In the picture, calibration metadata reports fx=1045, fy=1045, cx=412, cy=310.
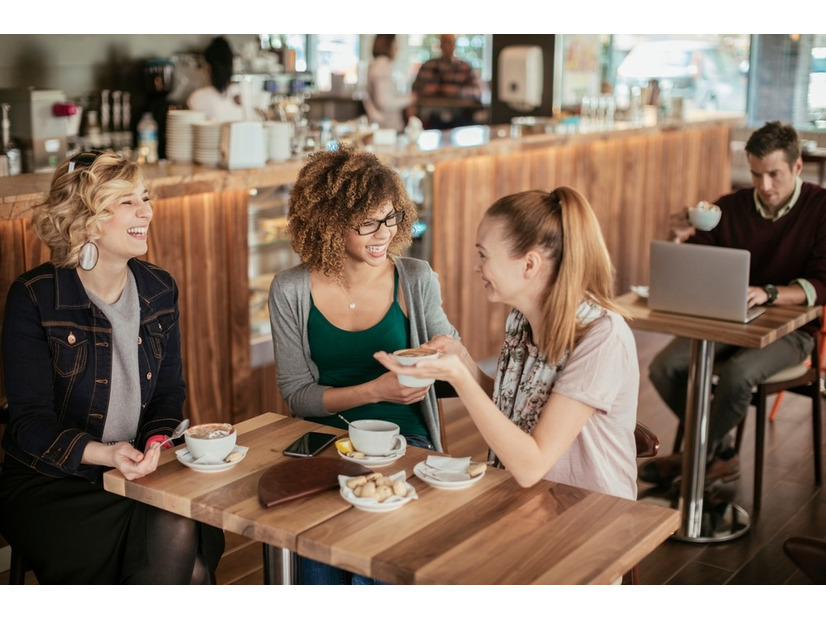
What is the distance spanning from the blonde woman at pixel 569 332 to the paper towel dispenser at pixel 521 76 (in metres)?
5.06

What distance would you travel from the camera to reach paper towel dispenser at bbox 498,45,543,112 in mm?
7066

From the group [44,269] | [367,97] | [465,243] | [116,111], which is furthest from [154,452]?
[367,97]

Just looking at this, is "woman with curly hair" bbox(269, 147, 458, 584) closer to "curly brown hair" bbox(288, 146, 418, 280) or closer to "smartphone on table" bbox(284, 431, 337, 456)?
"curly brown hair" bbox(288, 146, 418, 280)

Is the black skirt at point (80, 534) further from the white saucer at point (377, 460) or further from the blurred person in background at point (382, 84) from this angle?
the blurred person in background at point (382, 84)

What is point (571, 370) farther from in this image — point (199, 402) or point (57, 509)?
point (199, 402)

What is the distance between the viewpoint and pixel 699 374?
11.4ft

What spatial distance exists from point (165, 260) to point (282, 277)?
1.07 m

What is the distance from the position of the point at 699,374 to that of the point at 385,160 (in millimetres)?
1631

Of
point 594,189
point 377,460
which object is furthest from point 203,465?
point 594,189

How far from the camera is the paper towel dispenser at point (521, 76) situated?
23.2 ft

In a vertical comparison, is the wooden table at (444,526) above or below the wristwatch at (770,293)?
below

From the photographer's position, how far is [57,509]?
94.2 inches

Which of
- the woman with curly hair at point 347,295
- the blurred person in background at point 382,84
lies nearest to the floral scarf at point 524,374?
the woman with curly hair at point 347,295

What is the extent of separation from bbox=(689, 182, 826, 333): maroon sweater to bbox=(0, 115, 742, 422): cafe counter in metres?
1.42
